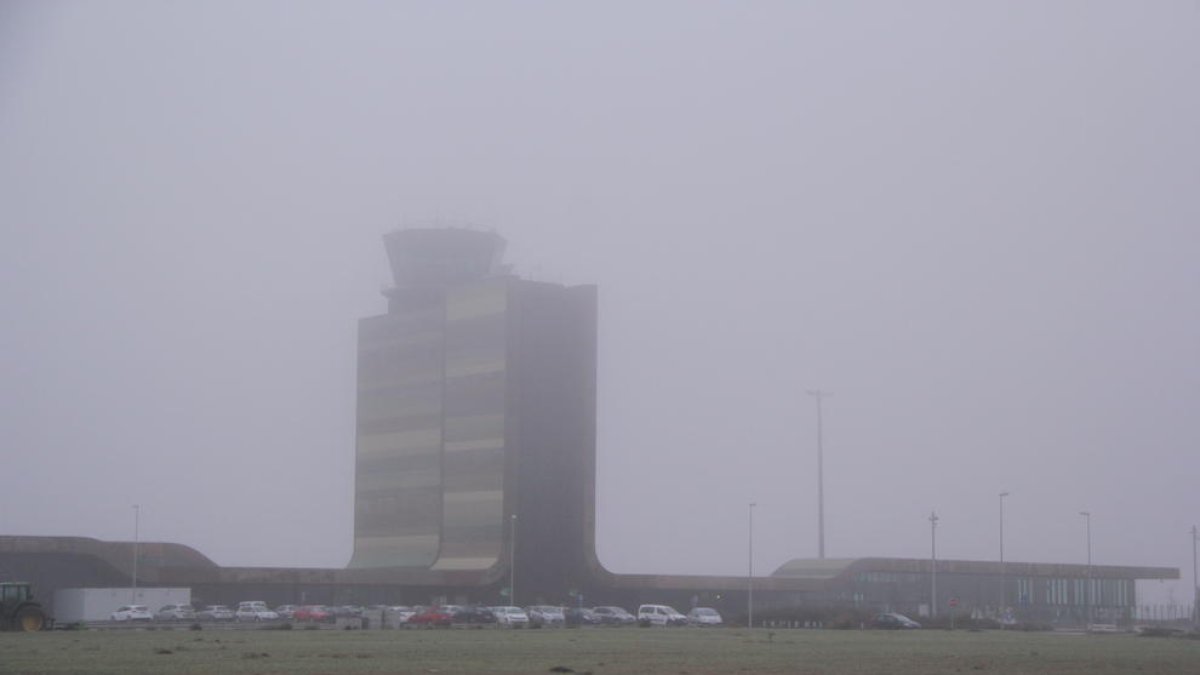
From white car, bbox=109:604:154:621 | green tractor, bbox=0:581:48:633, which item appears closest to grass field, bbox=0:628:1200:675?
green tractor, bbox=0:581:48:633

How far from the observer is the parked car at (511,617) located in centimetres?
9952

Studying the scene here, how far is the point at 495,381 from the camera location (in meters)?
137

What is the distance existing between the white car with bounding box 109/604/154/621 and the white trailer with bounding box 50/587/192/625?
2.96ft

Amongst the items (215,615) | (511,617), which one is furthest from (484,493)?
(511,617)

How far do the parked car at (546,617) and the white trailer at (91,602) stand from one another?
81.7 ft

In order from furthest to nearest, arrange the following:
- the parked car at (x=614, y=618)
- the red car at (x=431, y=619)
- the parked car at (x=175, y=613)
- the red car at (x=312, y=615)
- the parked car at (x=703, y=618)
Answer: the parked car at (x=703, y=618) < the parked car at (x=614, y=618) < the parked car at (x=175, y=613) < the red car at (x=312, y=615) < the red car at (x=431, y=619)

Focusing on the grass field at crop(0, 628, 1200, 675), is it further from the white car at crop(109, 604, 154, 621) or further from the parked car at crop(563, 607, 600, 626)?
the parked car at crop(563, 607, 600, 626)

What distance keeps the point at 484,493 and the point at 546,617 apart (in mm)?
31317

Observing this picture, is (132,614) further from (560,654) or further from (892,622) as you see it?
(560,654)

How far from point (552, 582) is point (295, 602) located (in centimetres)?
2002

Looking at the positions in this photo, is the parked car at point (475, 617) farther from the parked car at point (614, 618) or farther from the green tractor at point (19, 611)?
the green tractor at point (19, 611)

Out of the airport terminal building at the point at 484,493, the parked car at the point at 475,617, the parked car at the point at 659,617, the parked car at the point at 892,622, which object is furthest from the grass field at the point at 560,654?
the airport terminal building at the point at 484,493

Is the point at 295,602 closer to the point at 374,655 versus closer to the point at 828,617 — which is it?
the point at 828,617

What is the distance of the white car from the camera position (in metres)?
103
